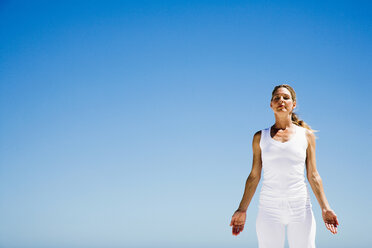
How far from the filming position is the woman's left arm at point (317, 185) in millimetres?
5773

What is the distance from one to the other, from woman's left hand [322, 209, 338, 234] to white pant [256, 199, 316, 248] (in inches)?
12.9

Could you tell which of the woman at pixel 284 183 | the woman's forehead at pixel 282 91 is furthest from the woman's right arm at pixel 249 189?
the woman's forehead at pixel 282 91

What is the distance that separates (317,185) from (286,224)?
0.72 meters

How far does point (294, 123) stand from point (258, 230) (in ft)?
5.39

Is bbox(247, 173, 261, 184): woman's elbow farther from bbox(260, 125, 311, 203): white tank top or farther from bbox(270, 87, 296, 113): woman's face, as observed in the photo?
bbox(270, 87, 296, 113): woman's face

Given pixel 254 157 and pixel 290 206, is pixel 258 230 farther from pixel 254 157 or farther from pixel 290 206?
pixel 254 157

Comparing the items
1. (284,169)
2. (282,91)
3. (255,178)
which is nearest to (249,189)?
(255,178)

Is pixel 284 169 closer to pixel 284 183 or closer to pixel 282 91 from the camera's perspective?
pixel 284 183

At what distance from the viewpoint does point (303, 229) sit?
5.46 meters

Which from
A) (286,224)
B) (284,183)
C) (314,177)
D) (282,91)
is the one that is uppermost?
(282,91)

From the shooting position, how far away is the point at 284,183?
5707 millimetres

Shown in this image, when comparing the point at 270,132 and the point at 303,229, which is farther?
the point at 270,132

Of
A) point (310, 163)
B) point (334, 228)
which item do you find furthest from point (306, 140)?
point (334, 228)

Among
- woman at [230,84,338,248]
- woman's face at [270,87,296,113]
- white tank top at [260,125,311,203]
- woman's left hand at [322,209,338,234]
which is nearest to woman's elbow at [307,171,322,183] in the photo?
woman at [230,84,338,248]
